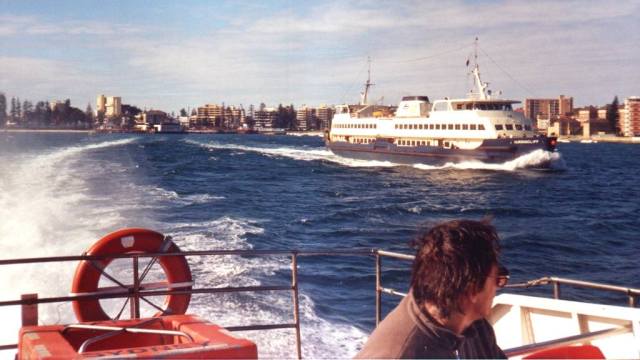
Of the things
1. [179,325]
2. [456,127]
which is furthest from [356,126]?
[179,325]

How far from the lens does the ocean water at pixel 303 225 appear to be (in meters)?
10.4

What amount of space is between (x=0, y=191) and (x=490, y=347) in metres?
23.3

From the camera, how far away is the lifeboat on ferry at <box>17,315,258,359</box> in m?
2.80

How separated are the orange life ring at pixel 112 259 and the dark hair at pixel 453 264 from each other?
2.92m

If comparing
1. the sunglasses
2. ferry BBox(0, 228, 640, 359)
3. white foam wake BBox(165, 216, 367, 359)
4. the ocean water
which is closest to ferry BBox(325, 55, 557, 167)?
the ocean water

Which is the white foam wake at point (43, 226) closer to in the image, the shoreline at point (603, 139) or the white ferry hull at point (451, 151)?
the white ferry hull at point (451, 151)

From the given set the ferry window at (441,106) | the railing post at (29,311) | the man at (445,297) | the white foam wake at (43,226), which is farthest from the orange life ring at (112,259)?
the ferry window at (441,106)

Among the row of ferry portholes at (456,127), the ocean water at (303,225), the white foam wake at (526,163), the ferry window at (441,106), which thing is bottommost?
the ocean water at (303,225)

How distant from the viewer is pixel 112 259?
4.36m

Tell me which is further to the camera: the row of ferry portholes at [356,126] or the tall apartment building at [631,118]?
the tall apartment building at [631,118]

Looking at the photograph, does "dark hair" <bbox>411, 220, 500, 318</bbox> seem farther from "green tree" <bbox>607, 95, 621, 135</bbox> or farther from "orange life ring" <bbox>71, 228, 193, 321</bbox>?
"green tree" <bbox>607, 95, 621, 135</bbox>

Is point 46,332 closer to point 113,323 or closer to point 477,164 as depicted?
point 113,323

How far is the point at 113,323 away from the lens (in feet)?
11.9

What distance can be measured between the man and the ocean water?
4.13 ft
